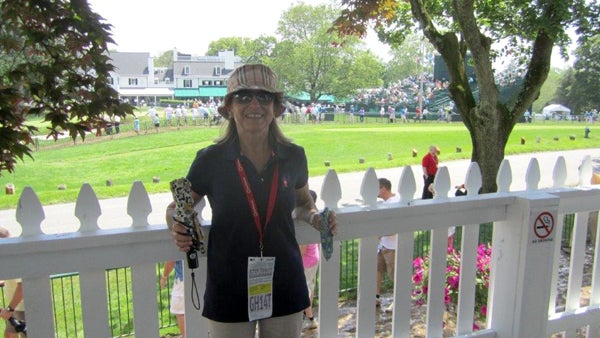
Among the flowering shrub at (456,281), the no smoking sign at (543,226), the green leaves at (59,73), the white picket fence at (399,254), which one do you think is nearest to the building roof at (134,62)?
the flowering shrub at (456,281)

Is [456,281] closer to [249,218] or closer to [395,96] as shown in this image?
[249,218]

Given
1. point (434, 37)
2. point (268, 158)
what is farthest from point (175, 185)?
point (434, 37)

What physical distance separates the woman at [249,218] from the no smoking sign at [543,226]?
62.0 inches

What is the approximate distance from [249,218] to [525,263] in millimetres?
1791

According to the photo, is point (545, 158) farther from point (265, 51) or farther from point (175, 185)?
point (265, 51)

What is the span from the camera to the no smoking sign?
9.46 ft

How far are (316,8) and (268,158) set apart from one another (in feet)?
153

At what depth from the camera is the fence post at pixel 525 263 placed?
9.47 feet

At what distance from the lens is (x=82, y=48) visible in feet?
8.84

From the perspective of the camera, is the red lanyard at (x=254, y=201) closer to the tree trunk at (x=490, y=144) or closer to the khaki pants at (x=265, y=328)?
the khaki pants at (x=265, y=328)

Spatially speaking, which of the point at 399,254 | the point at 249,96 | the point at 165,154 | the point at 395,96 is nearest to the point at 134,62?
the point at 395,96

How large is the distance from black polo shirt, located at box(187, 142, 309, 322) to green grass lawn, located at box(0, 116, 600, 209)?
516 inches

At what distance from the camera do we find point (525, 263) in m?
2.89

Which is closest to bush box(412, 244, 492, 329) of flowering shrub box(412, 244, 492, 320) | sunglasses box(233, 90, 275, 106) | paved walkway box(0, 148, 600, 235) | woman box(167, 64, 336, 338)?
flowering shrub box(412, 244, 492, 320)
